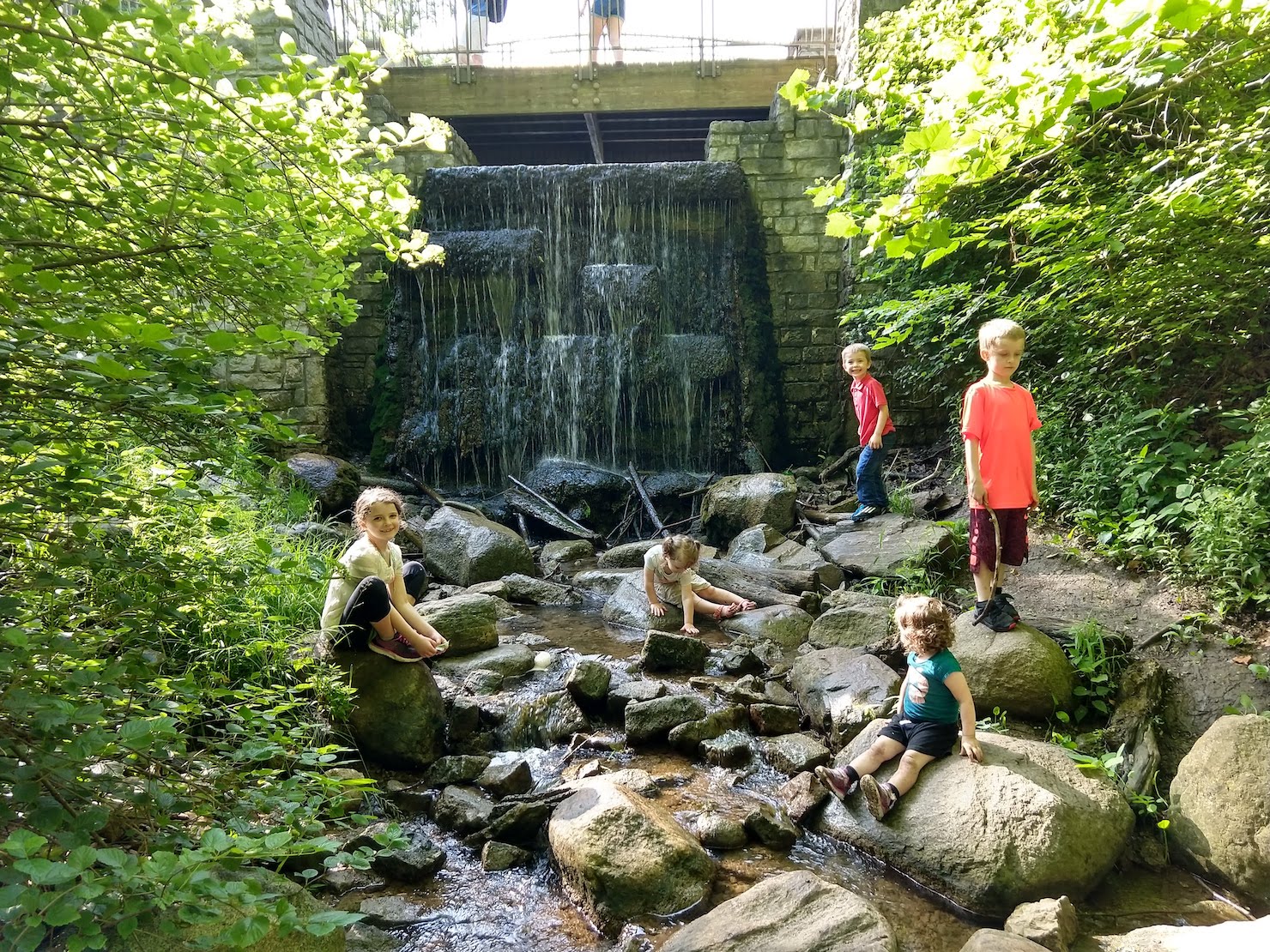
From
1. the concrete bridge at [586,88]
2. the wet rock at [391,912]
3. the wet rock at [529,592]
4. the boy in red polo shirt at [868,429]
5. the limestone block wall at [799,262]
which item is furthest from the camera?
the concrete bridge at [586,88]

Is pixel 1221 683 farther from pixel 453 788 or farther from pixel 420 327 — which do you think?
pixel 420 327

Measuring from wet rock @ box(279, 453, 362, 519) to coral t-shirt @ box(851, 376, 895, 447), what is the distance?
5.61 m

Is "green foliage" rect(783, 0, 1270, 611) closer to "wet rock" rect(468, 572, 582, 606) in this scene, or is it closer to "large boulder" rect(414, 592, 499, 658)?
"large boulder" rect(414, 592, 499, 658)

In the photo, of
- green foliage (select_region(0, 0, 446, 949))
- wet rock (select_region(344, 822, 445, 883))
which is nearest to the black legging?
green foliage (select_region(0, 0, 446, 949))

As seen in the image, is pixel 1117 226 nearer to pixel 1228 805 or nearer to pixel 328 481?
pixel 1228 805

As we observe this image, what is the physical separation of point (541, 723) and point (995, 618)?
257cm

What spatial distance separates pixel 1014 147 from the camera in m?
2.38

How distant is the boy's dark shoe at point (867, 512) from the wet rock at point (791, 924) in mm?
5060

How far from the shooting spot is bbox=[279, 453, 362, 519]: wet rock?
8414 mm

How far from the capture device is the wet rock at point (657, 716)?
4.07m

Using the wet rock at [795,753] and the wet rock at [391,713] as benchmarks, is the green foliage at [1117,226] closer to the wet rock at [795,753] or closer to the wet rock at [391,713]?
the wet rock at [795,753]

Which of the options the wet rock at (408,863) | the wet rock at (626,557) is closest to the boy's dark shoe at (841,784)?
the wet rock at (408,863)

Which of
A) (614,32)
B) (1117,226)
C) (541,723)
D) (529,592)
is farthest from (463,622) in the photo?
(614,32)

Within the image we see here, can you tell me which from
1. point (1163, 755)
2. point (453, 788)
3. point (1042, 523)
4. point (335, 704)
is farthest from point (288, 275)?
point (1042, 523)
